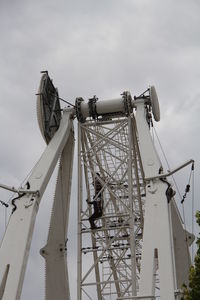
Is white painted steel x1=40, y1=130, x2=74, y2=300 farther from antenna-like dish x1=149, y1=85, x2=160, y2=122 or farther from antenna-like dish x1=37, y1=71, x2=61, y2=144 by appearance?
antenna-like dish x1=149, y1=85, x2=160, y2=122

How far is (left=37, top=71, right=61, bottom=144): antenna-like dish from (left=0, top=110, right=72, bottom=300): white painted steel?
66.5 inches

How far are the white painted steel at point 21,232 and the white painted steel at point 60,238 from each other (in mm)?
3461

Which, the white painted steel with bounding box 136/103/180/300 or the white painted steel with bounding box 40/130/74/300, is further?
the white painted steel with bounding box 40/130/74/300

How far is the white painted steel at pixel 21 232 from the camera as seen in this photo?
50.0 feet

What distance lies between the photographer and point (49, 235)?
22797 mm

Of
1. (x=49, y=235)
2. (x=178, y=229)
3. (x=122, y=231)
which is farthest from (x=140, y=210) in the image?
(x=49, y=235)

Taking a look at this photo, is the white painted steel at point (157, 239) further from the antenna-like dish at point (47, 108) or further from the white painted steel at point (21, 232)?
the antenna-like dish at point (47, 108)

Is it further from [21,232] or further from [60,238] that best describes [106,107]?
[21,232]

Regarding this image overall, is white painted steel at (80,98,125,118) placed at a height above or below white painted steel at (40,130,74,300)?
above

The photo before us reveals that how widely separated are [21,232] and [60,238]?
641 cm

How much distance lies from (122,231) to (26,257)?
7.86 meters

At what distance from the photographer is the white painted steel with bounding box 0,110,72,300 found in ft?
50.0

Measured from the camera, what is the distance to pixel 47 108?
22141 mm

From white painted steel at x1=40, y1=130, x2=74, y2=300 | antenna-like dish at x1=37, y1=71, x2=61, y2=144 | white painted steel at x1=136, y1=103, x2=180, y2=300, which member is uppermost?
antenna-like dish at x1=37, y1=71, x2=61, y2=144
